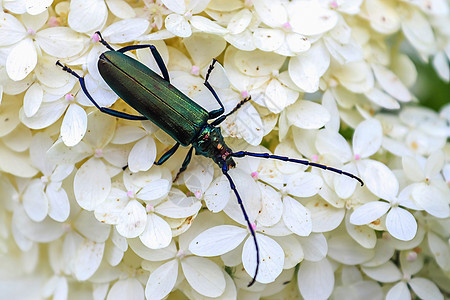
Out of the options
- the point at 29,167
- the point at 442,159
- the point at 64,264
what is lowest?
the point at 64,264

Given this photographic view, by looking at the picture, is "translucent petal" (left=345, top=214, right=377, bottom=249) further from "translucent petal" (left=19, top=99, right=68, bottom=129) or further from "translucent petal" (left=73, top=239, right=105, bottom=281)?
"translucent petal" (left=19, top=99, right=68, bottom=129)

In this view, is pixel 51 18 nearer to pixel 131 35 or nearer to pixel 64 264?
pixel 131 35

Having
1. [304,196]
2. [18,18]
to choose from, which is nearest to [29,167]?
[18,18]

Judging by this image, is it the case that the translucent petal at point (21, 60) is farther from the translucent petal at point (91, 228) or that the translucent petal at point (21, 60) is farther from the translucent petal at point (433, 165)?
the translucent petal at point (433, 165)

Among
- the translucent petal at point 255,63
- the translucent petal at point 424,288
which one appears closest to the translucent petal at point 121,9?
the translucent petal at point 255,63

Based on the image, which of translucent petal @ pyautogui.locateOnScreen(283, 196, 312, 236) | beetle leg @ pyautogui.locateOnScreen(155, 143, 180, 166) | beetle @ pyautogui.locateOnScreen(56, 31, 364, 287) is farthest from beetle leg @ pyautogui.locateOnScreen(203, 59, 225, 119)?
translucent petal @ pyautogui.locateOnScreen(283, 196, 312, 236)

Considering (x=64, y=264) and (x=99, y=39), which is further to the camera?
(x=64, y=264)

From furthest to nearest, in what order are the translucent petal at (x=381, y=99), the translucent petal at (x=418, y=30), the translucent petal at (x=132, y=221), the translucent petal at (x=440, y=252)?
the translucent petal at (x=418, y=30) → the translucent petal at (x=381, y=99) → the translucent petal at (x=440, y=252) → the translucent petal at (x=132, y=221)
